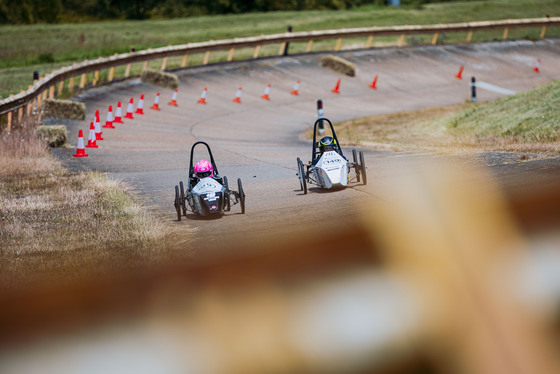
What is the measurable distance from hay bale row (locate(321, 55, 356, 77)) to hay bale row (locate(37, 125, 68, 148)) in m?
22.4

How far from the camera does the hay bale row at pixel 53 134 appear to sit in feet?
80.5

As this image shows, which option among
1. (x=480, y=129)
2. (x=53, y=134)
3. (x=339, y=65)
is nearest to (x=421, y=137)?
(x=480, y=129)

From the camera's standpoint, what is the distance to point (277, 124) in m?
33.3

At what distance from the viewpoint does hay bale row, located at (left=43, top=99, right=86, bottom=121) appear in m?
30.4

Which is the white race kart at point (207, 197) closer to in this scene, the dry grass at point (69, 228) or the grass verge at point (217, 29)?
the dry grass at point (69, 228)

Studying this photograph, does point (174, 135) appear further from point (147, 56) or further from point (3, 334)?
point (3, 334)

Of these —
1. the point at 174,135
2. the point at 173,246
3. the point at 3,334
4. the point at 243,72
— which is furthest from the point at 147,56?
the point at 3,334

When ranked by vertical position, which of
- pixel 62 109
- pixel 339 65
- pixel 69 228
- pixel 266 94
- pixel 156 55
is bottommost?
pixel 69 228

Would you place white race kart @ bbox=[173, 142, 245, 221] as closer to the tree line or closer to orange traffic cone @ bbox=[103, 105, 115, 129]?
orange traffic cone @ bbox=[103, 105, 115, 129]

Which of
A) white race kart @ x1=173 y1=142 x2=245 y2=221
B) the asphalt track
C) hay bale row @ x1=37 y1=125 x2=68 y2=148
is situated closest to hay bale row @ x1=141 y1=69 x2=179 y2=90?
the asphalt track

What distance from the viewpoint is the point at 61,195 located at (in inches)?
631

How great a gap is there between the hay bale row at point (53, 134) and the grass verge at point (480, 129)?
727 cm

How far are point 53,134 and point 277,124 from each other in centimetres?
1033

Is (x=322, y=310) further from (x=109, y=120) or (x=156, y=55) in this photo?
(x=156, y=55)
